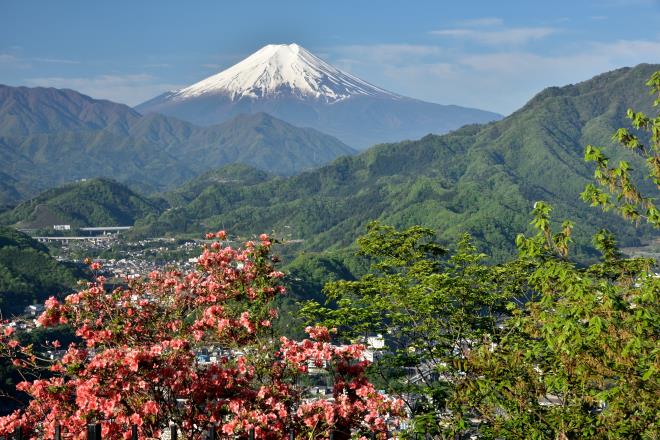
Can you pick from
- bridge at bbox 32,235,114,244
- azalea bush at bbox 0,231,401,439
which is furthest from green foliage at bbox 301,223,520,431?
bridge at bbox 32,235,114,244

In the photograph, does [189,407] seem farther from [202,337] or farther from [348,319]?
[348,319]

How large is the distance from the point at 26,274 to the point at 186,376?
320ft

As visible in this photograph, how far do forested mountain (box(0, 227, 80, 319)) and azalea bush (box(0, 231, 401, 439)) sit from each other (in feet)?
254

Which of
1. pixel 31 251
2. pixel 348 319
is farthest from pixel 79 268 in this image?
pixel 348 319

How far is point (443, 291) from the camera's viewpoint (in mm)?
11992

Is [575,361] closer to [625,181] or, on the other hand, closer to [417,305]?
[625,181]

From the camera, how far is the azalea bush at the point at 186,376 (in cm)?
632

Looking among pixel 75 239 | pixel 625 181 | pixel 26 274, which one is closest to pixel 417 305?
pixel 625 181

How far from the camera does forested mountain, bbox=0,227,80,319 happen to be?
8712 centimetres

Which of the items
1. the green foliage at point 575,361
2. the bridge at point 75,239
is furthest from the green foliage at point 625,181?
the bridge at point 75,239

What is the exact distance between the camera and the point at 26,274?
96.4 metres

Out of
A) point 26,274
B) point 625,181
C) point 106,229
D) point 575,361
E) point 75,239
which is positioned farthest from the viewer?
point 106,229

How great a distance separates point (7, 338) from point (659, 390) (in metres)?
6.40

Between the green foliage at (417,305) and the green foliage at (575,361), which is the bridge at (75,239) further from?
the green foliage at (575,361)
